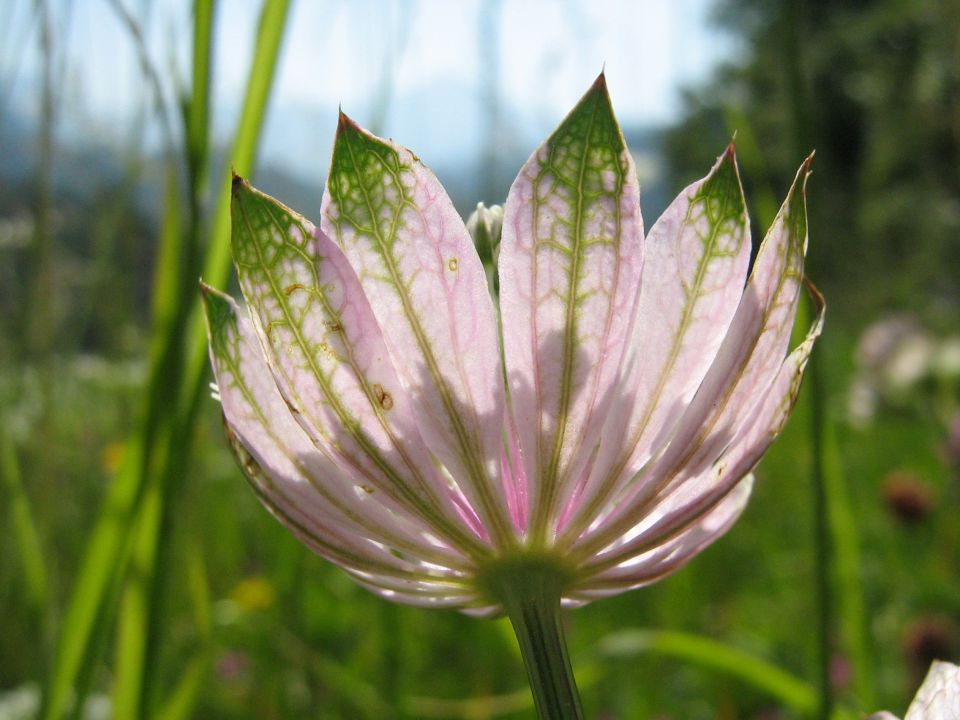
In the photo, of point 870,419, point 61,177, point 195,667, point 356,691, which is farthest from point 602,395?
point 870,419

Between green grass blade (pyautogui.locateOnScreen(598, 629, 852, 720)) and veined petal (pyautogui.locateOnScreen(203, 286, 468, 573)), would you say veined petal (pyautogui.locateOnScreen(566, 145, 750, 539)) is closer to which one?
veined petal (pyautogui.locateOnScreen(203, 286, 468, 573))

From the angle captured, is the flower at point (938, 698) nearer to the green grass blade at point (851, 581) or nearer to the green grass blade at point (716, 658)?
the green grass blade at point (716, 658)

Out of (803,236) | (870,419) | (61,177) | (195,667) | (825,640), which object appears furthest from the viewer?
(870,419)

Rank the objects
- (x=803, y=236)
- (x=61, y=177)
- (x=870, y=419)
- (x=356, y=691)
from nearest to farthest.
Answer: (x=803, y=236) < (x=356, y=691) < (x=61, y=177) < (x=870, y=419)

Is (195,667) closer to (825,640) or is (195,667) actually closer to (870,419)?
(825,640)

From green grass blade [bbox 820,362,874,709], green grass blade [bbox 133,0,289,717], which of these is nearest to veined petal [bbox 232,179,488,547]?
green grass blade [bbox 133,0,289,717]

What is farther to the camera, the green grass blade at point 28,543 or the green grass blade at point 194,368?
the green grass blade at point 28,543

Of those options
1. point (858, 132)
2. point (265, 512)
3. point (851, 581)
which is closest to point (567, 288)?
point (851, 581)

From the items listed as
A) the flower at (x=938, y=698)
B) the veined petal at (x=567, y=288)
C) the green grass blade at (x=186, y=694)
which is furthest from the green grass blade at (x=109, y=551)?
the flower at (x=938, y=698)
